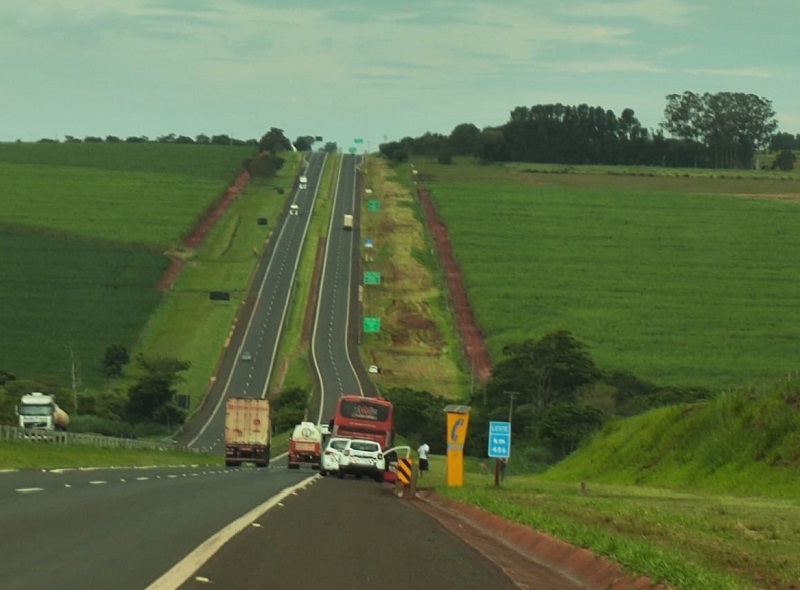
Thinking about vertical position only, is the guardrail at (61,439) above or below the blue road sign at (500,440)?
below

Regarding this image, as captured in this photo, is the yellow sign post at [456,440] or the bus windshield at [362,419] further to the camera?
the bus windshield at [362,419]

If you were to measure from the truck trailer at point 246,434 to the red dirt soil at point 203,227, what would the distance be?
194 feet

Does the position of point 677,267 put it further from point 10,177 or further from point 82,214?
point 10,177

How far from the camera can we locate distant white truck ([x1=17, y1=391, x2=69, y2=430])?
70.7 m

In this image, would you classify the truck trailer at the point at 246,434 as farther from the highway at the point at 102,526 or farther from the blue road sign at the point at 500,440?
the highway at the point at 102,526

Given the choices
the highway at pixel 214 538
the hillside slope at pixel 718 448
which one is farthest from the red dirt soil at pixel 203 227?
the highway at pixel 214 538

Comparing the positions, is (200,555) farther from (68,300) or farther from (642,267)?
(642,267)

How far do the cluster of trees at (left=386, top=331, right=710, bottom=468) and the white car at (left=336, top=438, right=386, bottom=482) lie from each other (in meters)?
25.4

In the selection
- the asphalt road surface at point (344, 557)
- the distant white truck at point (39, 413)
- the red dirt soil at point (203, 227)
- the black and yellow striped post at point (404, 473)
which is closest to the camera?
the asphalt road surface at point (344, 557)

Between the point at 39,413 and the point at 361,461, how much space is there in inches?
1098

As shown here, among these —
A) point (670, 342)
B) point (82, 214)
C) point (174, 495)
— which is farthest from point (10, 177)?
point (174, 495)

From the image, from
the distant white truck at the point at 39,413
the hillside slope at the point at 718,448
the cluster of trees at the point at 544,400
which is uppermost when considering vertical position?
the hillside slope at the point at 718,448

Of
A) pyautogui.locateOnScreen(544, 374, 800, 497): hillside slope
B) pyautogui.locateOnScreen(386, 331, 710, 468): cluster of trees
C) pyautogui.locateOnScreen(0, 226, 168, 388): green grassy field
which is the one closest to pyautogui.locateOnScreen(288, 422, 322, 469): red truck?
pyautogui.locateOnScreen(386, 331, 710, 468): cluster of trees

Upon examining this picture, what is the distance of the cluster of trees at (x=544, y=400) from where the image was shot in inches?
3022
